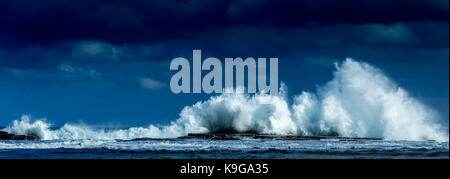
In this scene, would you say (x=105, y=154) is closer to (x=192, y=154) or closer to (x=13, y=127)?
(x=192, y=154)

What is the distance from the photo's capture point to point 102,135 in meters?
77.8

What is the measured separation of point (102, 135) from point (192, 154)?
4769 centimetres
